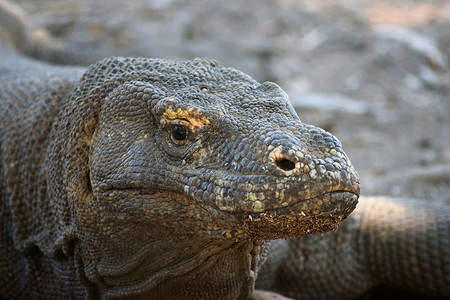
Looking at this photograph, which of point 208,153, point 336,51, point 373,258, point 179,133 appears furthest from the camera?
point 336,51

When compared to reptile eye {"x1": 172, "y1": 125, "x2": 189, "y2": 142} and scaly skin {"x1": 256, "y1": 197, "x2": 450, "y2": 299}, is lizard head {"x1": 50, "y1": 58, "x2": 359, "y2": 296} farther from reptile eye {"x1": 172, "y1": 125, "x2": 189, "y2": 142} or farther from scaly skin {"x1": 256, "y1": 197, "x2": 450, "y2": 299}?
scaly skin {"x1": 256, "y1": 197, "x2": 450, "y2": 299}

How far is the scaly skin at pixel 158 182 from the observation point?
2.49 meters

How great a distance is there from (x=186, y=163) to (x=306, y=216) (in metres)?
0.68

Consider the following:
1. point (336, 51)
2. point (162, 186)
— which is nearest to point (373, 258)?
point (162, 186)

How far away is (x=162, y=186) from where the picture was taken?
2.86 metres

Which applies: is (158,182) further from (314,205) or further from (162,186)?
(314,205)

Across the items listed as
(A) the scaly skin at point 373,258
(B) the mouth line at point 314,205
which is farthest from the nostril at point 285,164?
(A) the scaly skin at point 373,258

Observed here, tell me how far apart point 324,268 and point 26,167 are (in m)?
2.34

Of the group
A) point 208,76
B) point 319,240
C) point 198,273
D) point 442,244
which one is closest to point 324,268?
point 319,240

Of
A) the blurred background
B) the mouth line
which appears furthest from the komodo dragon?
the blurred background

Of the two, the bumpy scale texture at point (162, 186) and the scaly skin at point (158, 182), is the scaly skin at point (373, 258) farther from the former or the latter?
the scaly skin at point (158, 182)

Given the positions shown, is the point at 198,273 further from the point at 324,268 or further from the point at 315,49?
the point at 315,49

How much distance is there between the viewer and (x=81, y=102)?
3.36m

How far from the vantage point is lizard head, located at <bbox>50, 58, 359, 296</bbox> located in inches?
96.8
